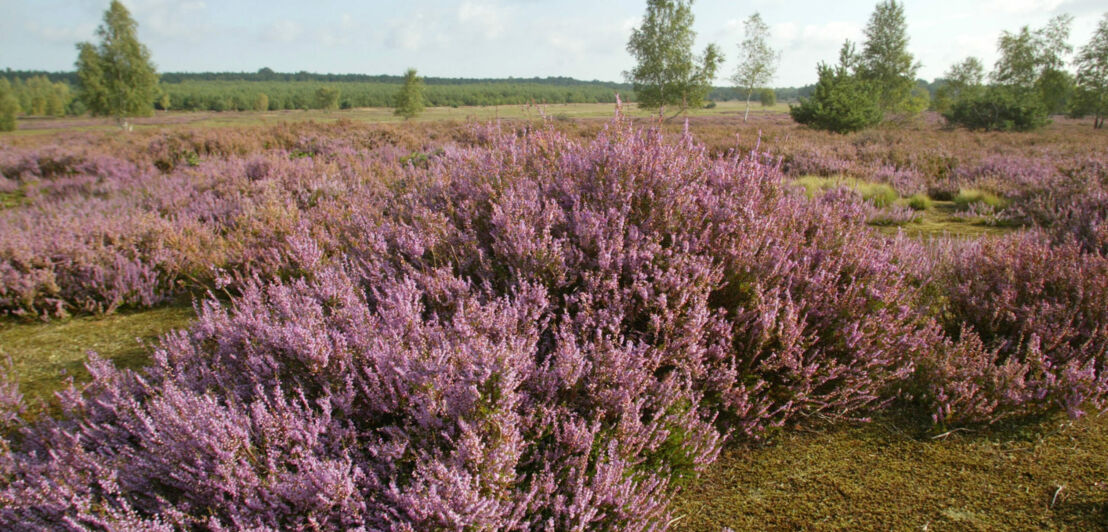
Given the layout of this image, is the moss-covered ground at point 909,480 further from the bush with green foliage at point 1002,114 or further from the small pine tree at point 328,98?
the small pine tree at point 328,98

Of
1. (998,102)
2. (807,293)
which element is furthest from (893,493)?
(998,102)

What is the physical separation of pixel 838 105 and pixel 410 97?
5299 cm

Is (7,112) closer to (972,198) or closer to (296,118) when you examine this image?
(296,118)

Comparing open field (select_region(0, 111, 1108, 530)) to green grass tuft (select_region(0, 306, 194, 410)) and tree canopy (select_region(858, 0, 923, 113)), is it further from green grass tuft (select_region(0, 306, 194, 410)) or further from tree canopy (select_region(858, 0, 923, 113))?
tree canopy (select_region(858, 0, 923, 113))

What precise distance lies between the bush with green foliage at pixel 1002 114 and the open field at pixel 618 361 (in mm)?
39060

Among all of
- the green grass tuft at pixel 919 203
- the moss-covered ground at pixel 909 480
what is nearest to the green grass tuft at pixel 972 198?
the green grass tuft at pixel 919 203

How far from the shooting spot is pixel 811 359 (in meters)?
2.46

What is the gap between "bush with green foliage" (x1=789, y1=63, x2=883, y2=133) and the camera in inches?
907

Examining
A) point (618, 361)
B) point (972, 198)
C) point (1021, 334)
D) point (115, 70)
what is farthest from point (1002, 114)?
point (115, 70)

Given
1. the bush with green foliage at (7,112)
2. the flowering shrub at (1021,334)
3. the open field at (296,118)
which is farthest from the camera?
the bush with green foliage at (7,112)

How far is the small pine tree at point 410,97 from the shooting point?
6431 cm

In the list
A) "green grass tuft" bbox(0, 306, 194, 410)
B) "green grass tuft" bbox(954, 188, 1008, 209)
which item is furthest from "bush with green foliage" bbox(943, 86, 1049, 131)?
"green grass tuft" bbox(0, 306, 194, 410)

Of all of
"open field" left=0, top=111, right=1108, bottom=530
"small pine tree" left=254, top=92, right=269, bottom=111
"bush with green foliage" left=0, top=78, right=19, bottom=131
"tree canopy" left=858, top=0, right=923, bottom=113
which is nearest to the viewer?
"open field" left=0, top=111, right=1108, bottom=530

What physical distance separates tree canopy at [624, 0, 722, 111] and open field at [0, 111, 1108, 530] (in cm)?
4353
